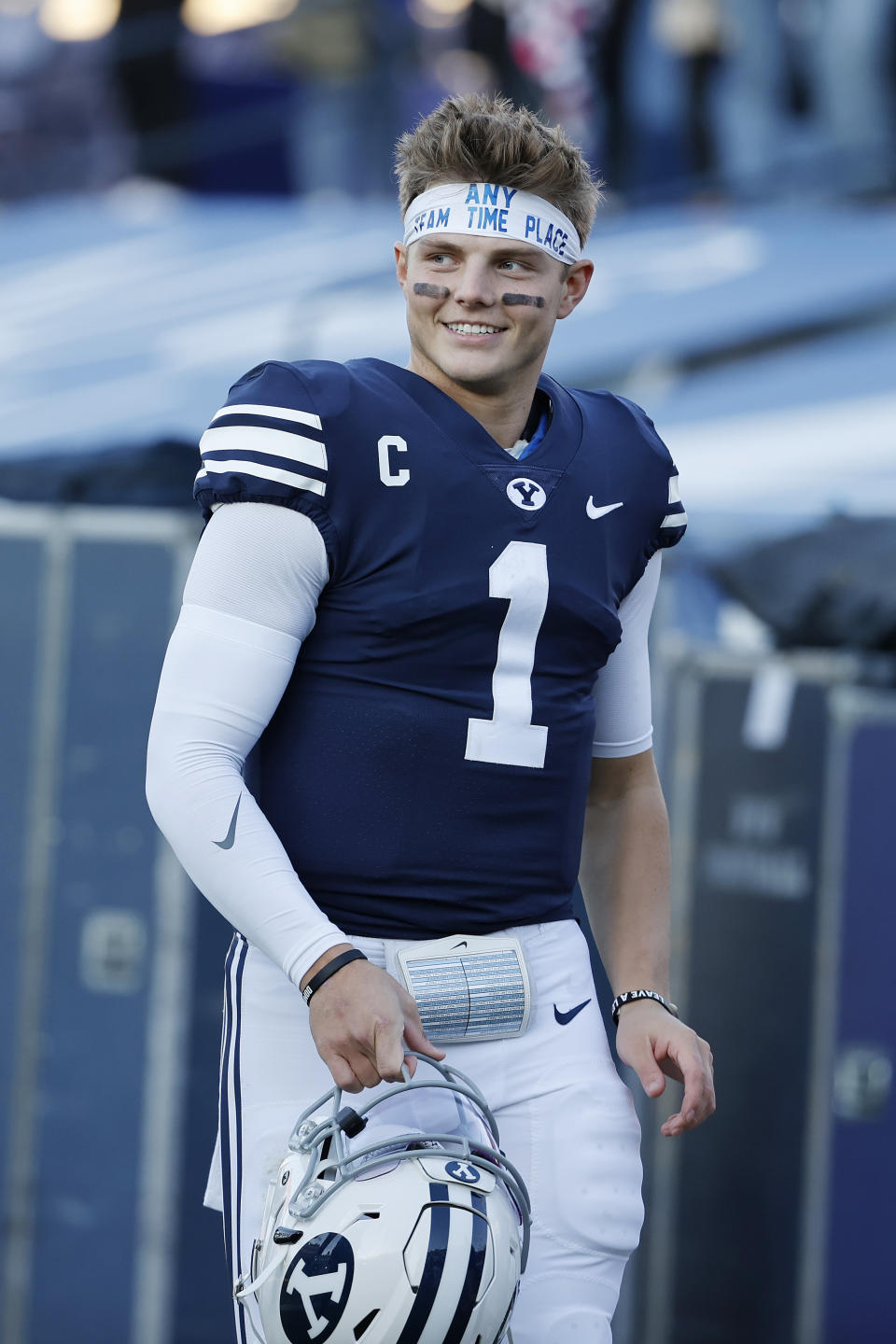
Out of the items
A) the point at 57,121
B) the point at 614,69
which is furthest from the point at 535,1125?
the point at 57,121

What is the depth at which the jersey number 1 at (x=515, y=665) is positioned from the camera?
2125 mm

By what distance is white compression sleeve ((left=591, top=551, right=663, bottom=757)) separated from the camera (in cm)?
241

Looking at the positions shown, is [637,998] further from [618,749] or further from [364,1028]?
[364,1028]

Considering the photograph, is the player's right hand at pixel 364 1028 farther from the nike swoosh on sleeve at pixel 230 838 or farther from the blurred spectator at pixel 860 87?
the blurred spectator at pixel 860 87

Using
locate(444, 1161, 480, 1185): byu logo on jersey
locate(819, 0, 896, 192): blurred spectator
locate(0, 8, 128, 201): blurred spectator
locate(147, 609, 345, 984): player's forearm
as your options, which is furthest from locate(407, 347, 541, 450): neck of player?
locate(0, 8, 128, 201): blurred spectator

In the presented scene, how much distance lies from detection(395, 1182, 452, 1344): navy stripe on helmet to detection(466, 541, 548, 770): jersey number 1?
1.75 feet

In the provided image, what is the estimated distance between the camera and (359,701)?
211 centimetres

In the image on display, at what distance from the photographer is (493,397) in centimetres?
223

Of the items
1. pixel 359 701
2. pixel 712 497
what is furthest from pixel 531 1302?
pixel 712 497

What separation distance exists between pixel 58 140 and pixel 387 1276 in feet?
34.4

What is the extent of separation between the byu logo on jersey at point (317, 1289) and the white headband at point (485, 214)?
113cm

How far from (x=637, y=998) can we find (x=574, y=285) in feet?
2.89

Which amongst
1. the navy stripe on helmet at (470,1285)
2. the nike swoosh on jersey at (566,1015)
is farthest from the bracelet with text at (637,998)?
the navy stripe on helmet at (470,1285)

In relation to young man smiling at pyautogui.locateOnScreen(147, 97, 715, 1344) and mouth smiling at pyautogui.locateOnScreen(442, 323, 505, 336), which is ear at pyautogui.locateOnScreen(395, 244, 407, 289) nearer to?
young man smiling at pyautogui.locateOnScreen(147, 97, 715, 1344)
